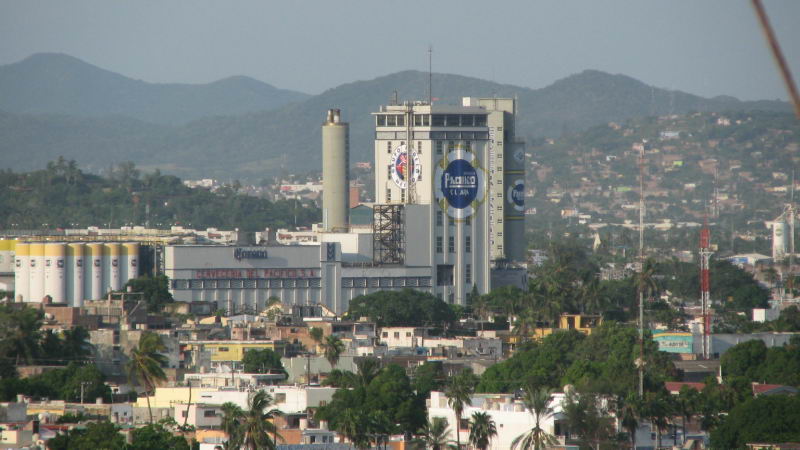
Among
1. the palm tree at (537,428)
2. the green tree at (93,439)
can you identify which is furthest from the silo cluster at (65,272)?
the green tree at (93,439)

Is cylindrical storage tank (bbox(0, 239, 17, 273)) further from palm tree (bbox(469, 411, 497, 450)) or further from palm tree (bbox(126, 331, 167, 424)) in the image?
palm tree (bbox(469, 411, 497, 450))

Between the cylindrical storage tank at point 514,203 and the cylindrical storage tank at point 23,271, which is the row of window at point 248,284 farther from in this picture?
the cylindrical storage tank at point 514,203

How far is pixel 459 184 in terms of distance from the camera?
6152 inches

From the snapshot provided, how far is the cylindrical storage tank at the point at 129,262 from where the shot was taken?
154m

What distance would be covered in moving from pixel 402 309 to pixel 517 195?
4122 cm

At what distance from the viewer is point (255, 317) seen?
444 feet

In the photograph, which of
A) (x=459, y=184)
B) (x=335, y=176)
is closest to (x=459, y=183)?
(x=459, y=184)

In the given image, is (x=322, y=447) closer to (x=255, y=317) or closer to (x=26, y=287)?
(x=255, y=317)

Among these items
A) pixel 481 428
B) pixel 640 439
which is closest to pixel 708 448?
pixel 640 439

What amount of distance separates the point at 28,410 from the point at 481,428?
18.2m

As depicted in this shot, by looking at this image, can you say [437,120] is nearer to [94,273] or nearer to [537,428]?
[94,273]

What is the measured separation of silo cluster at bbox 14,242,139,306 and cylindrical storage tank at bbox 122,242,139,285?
29 centimetres

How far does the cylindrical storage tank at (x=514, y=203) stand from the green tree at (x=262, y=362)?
238ft

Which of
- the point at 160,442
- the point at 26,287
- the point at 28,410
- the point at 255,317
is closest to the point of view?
the point at 160,442
